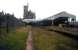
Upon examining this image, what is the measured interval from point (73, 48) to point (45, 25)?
19.3 ft

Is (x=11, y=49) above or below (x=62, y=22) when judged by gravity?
below

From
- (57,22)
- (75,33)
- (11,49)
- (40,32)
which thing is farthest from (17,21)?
(11,49)

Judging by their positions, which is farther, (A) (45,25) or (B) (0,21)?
(A) (45,25)

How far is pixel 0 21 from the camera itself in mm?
11094

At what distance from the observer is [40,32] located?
14312 mm

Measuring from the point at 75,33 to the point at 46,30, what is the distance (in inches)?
153

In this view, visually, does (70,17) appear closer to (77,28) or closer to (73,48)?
(77,28)

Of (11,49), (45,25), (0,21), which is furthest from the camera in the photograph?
(45,25)

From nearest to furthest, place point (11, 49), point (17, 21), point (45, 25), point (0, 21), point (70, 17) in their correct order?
point (11, 49) < point (70, 17) < point (0, 21) < point (45, 25) < point (17, 21)

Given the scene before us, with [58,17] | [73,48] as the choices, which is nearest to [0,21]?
[58,17]

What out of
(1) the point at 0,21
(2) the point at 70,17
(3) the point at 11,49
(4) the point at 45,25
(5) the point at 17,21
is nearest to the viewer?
(3) the point at 11,49

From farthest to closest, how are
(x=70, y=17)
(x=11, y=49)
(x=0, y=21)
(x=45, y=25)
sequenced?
(x=45, y=25) → (x=0, y=21) → (x=70, y=17) → (x=11, y=49)

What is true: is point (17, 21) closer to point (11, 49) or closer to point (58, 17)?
point (58, 17)

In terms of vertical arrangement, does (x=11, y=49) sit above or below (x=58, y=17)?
below
